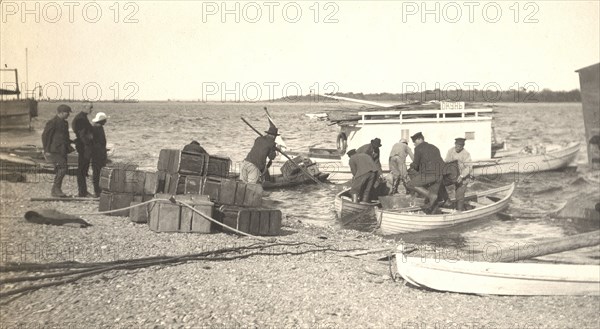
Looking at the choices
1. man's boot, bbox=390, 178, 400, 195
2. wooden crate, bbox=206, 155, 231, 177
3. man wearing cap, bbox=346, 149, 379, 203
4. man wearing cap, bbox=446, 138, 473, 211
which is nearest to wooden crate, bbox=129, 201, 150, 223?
wooden crate, bbox=206, 155, 231, 177

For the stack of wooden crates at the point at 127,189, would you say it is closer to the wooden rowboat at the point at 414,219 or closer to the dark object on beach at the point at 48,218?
the dark object on beach at the point at 48,218

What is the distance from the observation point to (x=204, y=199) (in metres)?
8.92

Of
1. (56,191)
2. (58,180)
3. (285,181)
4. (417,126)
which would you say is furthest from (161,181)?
(417,126)

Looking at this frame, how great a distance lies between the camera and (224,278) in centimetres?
684

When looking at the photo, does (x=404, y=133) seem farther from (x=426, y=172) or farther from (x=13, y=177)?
(x=13, y=177)

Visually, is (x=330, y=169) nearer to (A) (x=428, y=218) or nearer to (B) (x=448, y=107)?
(B) (x=448, y=107)

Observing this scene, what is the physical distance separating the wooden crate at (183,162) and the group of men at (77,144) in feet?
6.81

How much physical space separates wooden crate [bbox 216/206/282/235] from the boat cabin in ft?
37.6

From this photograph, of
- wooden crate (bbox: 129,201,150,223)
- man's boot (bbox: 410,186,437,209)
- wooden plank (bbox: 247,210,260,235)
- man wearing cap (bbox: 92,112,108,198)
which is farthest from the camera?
man's boot (bbox: 410,186,437,209)

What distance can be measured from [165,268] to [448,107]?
52.4 ft

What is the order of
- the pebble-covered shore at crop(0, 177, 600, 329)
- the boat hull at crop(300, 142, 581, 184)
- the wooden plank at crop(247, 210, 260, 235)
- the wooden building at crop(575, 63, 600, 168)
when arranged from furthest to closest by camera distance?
the boat hull at crop(300, 142, 581, 184), the wooden building at crop(575, 63, 600, 168), the wooden plank at crop(247, 210, 260, 235), the pebble-covered shore at crop(0, 177, 600, 329)

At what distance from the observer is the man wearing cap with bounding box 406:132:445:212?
452 inches

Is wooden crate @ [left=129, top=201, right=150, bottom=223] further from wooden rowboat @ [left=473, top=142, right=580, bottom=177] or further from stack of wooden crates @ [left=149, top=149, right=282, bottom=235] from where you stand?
wooden rowboat @ [left=473, top=142, right=580, bottom=177]

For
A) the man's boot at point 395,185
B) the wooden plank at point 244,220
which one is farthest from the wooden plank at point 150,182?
the man's boot at point 395,185
